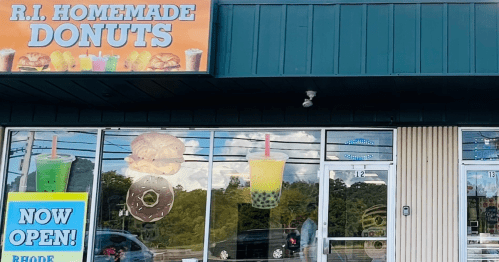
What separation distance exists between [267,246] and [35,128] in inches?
180

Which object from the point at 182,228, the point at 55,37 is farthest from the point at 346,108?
the point at 55,37

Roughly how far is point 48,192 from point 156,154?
1.97m

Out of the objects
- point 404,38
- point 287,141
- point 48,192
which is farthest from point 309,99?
point 48,192

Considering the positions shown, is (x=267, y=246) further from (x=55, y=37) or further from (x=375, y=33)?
(x=55, y=37)

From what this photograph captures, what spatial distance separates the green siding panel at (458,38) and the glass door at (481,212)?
2.21 meters

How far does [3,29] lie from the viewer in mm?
8852

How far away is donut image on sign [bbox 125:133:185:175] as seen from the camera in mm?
10484

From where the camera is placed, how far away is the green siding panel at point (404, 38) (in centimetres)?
814

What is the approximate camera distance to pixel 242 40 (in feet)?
28.0

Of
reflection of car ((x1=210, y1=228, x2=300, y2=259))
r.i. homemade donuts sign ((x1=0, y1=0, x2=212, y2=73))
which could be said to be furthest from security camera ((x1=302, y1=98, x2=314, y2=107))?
reflection of car ((x1=210, y1=228, x2=300, y2=259))

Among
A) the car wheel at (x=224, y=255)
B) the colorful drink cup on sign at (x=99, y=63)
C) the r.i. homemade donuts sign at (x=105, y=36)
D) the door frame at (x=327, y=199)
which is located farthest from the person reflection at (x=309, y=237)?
the colorful drink cup on sign at (x=99, y=63)

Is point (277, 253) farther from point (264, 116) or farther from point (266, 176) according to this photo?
point (264, 116)

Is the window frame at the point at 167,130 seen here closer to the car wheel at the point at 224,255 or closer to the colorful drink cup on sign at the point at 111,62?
Answer: the car wheel at the point at 224,255

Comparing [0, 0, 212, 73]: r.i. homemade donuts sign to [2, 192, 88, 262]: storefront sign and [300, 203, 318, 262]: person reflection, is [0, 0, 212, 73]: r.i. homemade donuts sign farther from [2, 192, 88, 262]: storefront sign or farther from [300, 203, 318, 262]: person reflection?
[300, 203, 318, 262]: person reflection
